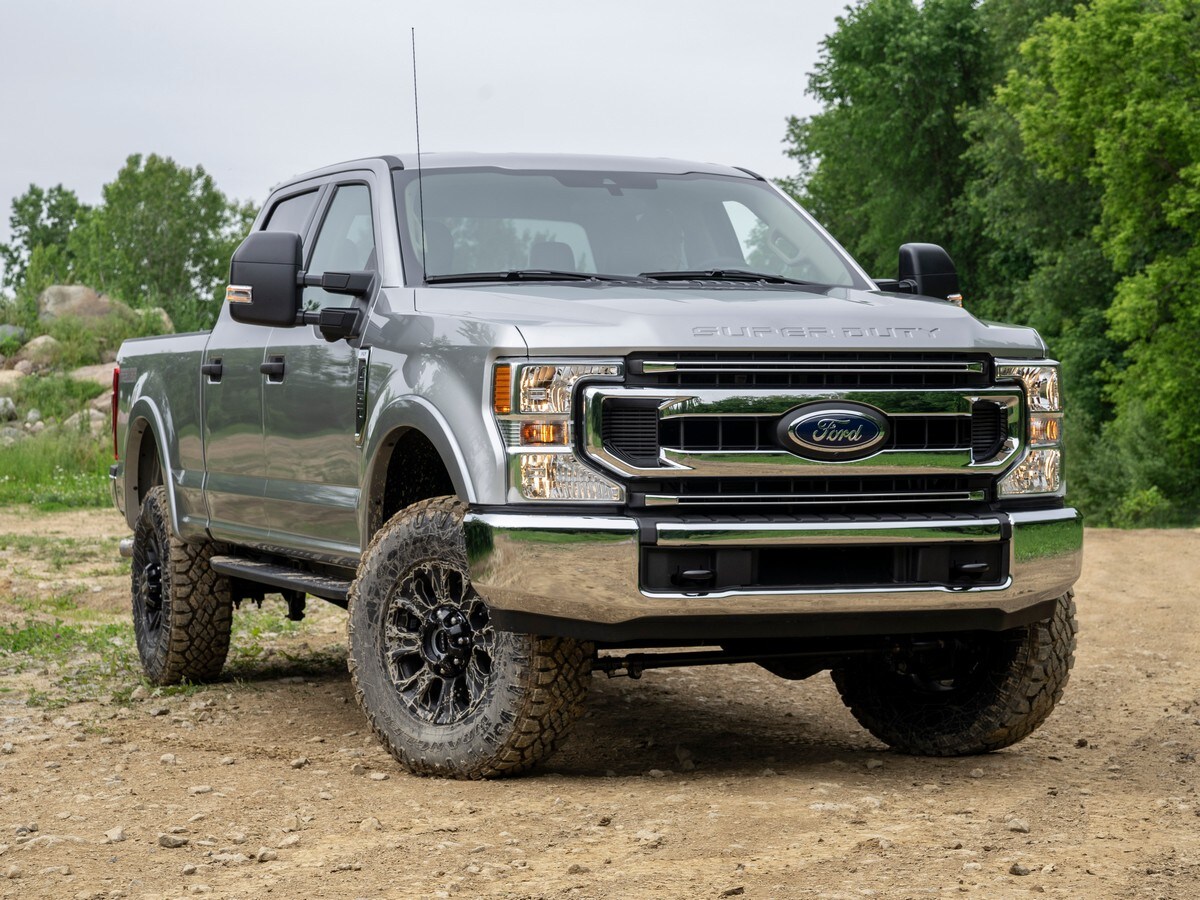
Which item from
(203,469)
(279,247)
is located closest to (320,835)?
(279,247)

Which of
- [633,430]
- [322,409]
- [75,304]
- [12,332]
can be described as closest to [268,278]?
[322,409]

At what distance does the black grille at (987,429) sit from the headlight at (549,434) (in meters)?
1.20

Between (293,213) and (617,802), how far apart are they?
11.7ft

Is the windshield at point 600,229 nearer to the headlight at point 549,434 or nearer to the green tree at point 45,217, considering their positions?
the headlight at point 549,434

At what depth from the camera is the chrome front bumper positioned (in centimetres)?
496

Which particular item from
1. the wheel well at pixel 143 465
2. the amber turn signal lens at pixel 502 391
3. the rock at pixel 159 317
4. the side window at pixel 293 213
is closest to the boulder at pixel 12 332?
the rock at pixel 159 317

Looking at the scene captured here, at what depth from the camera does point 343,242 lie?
687cm

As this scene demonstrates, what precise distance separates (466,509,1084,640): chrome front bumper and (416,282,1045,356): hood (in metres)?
0.53

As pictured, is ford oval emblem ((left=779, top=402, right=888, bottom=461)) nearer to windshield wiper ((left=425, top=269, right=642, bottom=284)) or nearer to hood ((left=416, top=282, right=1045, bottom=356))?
hood ((left=416, top=282, right=1045, bottom=356))

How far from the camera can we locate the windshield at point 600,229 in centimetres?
627

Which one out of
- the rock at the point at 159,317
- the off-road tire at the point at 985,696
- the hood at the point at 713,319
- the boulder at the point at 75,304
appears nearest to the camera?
the hood at the point at 713,319

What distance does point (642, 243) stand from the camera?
256 inches

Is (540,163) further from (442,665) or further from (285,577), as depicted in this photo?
(442,665)

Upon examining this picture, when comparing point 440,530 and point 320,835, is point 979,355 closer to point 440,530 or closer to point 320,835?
point 440,530
